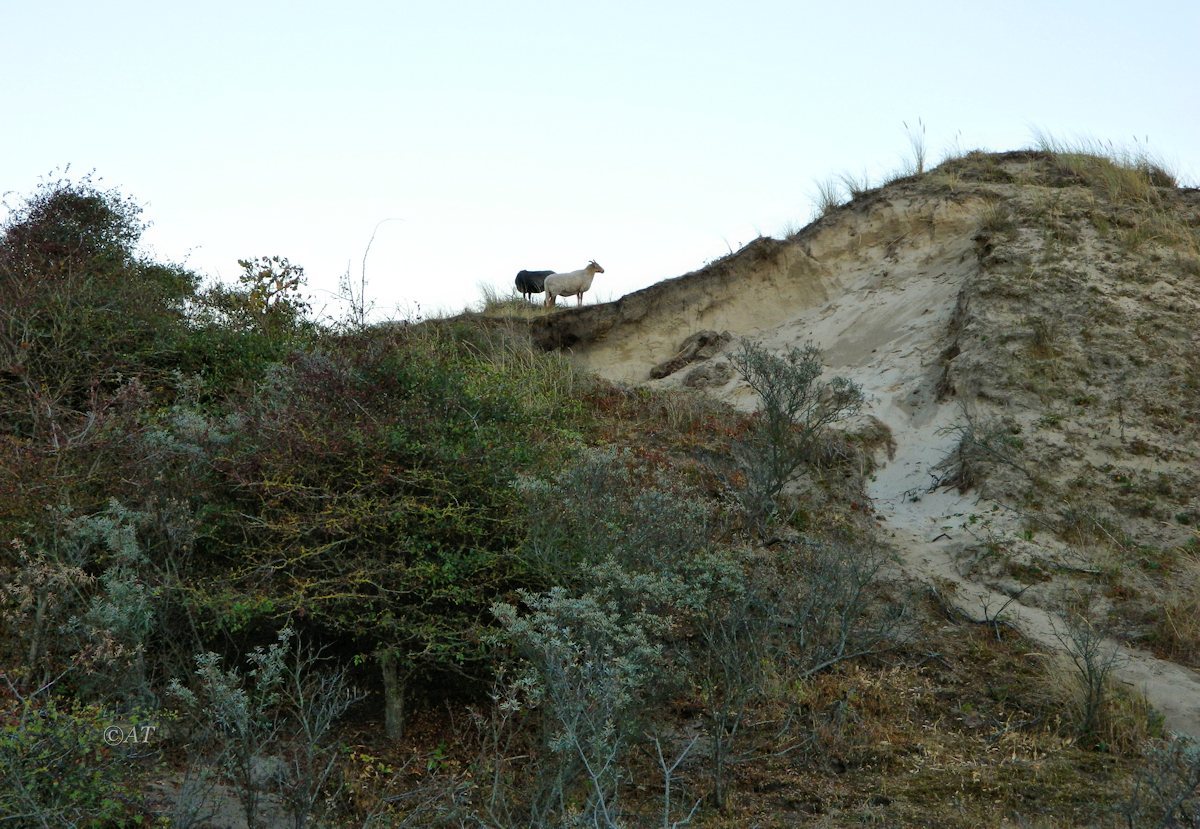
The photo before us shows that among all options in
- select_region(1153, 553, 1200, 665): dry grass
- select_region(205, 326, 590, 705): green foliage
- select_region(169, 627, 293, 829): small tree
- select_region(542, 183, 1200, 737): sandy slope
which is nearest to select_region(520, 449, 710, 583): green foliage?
select_region(205, 326, 590, 705): green foliage

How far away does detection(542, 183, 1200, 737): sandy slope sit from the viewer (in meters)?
11.0

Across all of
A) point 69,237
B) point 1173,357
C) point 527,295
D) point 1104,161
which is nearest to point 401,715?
point 1173,357

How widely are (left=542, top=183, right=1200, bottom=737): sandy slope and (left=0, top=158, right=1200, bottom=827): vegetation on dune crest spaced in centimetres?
235

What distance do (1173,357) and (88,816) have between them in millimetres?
10605

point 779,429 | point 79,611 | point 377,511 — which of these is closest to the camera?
point 79,611

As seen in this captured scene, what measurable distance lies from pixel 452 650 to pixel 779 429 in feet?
16.6

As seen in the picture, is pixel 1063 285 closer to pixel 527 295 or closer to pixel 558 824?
pixel 527 295

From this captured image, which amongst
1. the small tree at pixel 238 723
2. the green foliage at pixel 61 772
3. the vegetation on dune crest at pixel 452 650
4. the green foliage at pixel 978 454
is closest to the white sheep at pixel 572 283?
the green foliage at pixel 978 454

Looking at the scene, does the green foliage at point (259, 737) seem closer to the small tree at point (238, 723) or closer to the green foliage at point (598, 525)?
the small tree at point (238, 723)

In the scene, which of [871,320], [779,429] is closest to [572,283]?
[871,320]

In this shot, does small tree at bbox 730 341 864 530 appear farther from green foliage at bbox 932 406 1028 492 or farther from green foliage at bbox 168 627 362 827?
green foliage at bbox 168 627 362 827

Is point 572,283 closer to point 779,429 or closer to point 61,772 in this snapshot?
point 779,429

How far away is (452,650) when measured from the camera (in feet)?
20.9

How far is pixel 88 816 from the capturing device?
15.5 feet
